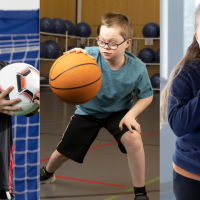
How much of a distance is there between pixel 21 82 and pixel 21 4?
0.17m

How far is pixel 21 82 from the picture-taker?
0.74 metres

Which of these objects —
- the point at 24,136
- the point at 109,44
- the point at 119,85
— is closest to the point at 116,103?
the point at 119,85

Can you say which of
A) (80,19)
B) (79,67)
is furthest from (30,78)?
(80,19)

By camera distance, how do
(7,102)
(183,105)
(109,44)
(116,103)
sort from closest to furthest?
1. (183,105)
2. (7,102)
3. (109,44)
4. (116,103)

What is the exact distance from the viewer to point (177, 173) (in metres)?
0.70

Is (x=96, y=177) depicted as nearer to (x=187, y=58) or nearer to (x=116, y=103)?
(x=116, y=103)

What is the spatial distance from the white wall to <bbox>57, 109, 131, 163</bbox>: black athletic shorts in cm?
37

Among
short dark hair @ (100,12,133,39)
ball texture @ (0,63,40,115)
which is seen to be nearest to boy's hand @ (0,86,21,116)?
ball texture @ (0,63,40,115)

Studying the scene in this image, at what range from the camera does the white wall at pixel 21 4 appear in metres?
0.71

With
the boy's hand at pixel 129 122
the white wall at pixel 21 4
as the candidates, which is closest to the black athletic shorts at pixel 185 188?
the boy's hand at pixel 129 122

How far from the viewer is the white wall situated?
711mm

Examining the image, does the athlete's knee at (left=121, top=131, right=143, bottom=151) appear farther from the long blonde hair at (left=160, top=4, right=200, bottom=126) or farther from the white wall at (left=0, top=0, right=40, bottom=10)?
the white wall at (left=0, top=0, right=40, bottom=10)

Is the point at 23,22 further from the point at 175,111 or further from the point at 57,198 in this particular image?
the point at 57,198

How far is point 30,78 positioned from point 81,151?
33cm
